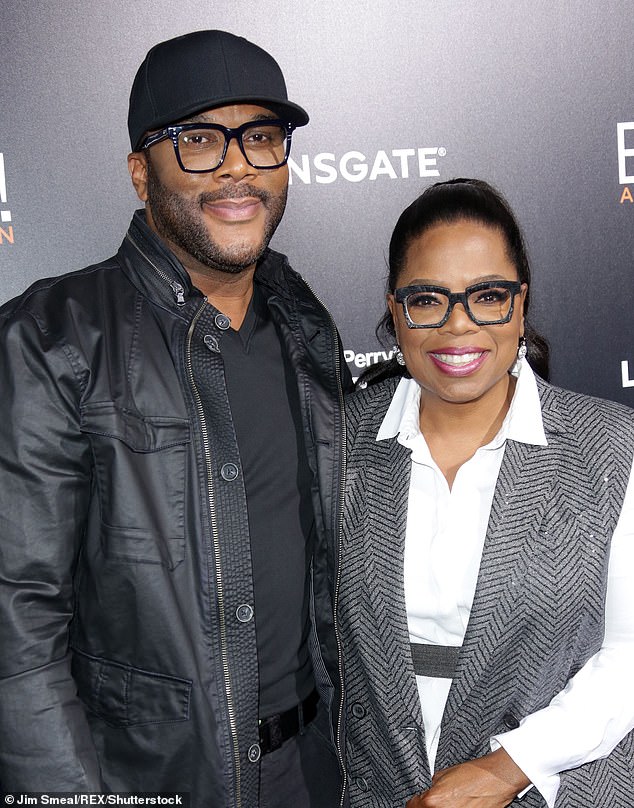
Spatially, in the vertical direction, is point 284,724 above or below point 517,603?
below

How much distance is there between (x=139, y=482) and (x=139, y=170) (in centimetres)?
64

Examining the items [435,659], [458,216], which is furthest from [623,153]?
[435,659]

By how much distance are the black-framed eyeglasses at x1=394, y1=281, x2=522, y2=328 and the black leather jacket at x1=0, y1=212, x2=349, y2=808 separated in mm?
395

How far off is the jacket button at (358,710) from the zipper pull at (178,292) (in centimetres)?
88

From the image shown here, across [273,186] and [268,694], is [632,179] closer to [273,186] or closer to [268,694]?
[273,186]

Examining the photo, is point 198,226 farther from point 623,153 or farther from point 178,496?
point 623,153

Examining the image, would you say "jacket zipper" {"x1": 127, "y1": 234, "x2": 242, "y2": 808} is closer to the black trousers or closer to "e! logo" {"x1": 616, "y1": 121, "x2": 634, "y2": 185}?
the black trousers

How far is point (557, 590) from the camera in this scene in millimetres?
1714

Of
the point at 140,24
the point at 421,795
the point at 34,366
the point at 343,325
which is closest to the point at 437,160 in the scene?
the point at 343,325

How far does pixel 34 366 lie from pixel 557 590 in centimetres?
101

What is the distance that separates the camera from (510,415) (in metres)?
1.84

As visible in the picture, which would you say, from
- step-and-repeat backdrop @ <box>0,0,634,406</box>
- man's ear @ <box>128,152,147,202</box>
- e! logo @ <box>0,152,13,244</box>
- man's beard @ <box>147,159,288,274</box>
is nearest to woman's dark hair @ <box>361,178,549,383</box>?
man's beard @ <box>147,159,288,274</box>

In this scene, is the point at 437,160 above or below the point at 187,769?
above

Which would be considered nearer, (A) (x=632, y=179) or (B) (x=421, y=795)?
(B) (x=421, y=795)
